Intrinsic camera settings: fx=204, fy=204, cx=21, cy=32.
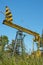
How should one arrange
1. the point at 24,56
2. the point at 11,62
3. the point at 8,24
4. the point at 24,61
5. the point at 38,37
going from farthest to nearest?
the point at 38,37
the point at 8,24
the point at 24,56
the point at 24,61
the point at 11,62

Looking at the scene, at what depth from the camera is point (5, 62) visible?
151 inches

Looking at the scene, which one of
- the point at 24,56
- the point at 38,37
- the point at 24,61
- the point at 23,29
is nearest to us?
the point at 24,61

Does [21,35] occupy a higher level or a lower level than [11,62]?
higher

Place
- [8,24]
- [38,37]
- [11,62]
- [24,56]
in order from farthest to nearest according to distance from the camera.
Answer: [38,37]
[8,24]
[24,56]
[11,62]

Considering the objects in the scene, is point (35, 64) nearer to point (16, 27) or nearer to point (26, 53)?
point (26, 53)

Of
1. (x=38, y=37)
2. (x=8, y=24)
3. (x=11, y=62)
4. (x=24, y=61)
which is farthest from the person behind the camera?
(x=38, y=37)

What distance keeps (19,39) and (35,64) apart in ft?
66.0

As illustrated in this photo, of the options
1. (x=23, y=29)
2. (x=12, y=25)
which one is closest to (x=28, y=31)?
(x=23, y=29)

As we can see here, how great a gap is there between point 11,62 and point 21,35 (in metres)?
20.8

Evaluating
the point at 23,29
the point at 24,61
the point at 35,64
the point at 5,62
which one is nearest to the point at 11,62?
the point at 5,62

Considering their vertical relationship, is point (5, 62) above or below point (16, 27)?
below

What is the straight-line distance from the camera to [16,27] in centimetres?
2319

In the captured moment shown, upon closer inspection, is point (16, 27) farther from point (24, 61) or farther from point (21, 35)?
point (24, 61)

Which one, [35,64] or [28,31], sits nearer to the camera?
[35,64]
